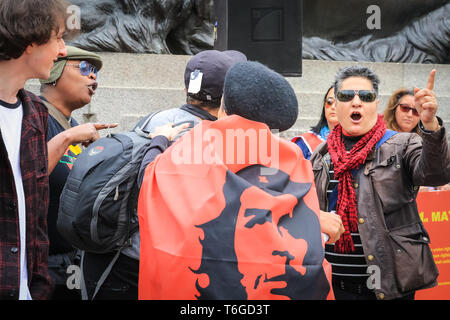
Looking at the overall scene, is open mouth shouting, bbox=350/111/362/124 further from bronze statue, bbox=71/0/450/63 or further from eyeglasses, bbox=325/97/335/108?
bronze statue, bbox=71/0/450/63

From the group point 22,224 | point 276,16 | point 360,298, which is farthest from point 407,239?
point 276,16

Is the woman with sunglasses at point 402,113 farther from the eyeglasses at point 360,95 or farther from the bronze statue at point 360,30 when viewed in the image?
the bronze statue at point 360,30

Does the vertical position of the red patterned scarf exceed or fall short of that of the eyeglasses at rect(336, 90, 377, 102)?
it falls short

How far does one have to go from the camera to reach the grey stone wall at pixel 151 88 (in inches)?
280

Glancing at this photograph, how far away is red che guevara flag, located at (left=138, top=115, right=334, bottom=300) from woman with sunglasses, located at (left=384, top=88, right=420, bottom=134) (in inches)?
124

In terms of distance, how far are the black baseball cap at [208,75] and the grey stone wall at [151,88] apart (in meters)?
4.39

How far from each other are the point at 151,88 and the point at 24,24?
5.66 metres

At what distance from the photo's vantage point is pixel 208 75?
263cm

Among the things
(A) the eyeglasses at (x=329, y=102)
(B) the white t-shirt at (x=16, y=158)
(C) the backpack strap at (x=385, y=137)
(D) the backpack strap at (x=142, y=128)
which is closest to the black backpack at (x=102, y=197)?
(D) the backpack strap at (x=142, y=128)

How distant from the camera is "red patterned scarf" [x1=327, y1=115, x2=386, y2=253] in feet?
9.27

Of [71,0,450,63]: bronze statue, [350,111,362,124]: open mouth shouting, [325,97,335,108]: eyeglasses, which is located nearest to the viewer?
[350,111,362,124]: open mouth shouting

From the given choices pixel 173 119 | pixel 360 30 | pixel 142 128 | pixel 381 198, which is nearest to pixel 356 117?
pixel 381 198

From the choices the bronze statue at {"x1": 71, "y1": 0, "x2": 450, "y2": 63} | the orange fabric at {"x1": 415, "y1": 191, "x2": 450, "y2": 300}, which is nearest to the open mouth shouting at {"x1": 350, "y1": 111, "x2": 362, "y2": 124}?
the orange fabric at {"x1": 415, "y1": 191, "x2": 450, "y2": 300}

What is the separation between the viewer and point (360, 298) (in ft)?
9.18
